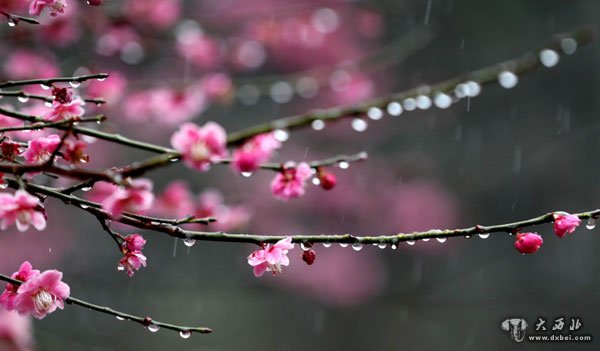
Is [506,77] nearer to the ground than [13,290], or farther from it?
farther from it

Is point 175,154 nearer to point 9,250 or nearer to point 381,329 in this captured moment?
point 9,250

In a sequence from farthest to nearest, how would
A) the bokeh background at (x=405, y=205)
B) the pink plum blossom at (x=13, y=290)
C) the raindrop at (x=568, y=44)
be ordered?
1. the bokeh background at (x=405, y=205)
2. the raindrop at (x=568, y=44)
3. the pink plum blossom at (x=13, y=290)

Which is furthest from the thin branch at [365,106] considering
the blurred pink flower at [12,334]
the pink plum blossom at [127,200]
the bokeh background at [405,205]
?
the bokeh background at [405,205]

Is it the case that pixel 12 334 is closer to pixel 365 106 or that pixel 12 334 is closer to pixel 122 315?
pixel 122 315

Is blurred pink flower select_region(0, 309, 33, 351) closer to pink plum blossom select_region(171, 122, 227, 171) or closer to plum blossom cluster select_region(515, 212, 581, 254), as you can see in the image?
pink plum blossom select_region(171, 122, 227, 171)

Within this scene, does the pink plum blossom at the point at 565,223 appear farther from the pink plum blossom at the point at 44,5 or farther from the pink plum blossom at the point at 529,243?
the pink plum blossom at the point at 44,5

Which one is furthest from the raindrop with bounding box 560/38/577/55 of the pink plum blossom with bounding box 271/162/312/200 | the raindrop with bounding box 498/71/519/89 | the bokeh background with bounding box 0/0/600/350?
the bokeh background with bounding box 0/0/600/350

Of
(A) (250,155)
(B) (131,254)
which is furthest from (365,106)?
(B) (131,254)
